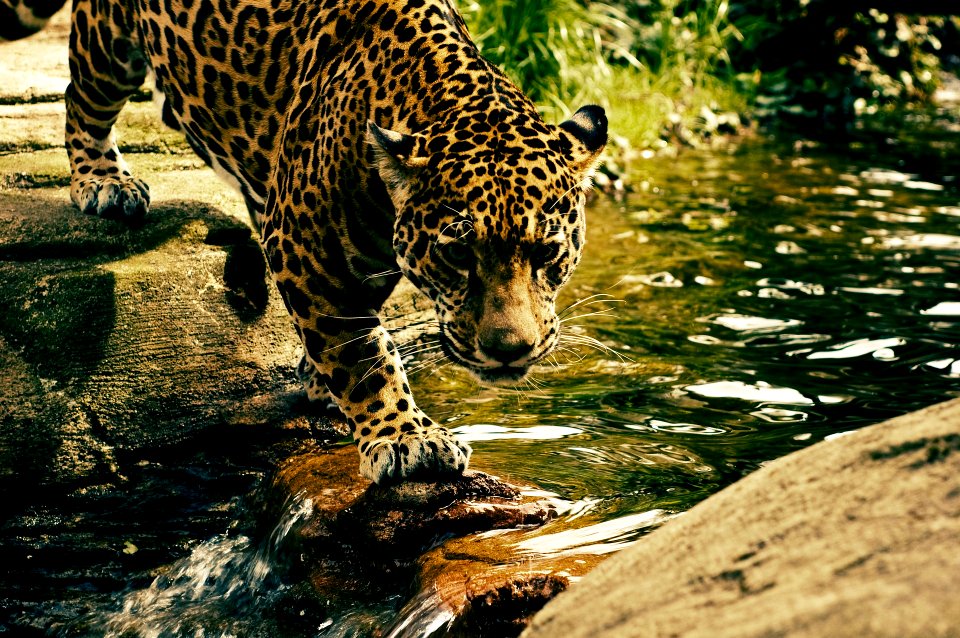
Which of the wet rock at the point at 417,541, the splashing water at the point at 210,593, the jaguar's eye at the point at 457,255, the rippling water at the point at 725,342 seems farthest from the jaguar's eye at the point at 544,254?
the splashing water at the point at 210,593

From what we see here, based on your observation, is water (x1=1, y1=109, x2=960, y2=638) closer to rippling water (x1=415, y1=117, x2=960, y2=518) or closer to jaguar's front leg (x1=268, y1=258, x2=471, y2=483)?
rippling water (x1=415, y1=117, x2=960, y2=518)

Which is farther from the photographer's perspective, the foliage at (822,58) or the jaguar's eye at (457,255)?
the foliage at (822,58)

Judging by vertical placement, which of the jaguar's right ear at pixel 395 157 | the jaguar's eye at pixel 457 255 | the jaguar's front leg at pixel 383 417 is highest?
the jaguar's right ear at pixel 395 157

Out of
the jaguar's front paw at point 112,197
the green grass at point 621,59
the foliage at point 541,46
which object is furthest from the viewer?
the green grass at point 621,59

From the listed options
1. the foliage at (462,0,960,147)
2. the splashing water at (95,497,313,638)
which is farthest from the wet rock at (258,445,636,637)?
the foliage at (462,0,960,147)

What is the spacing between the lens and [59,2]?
6.56m

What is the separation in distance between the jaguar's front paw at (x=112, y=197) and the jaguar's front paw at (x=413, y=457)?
2480mm

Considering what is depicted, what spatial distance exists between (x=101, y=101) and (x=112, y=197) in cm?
55

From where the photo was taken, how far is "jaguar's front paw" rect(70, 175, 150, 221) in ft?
20.6

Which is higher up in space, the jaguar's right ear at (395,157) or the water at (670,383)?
the jaguar's right ear at (395,157)

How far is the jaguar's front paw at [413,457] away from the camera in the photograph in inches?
181

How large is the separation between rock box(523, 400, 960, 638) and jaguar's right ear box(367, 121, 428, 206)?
1899mm

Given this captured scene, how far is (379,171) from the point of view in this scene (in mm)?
4305

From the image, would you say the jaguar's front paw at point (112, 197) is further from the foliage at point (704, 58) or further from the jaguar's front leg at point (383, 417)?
the foliage at point (704, 58)
